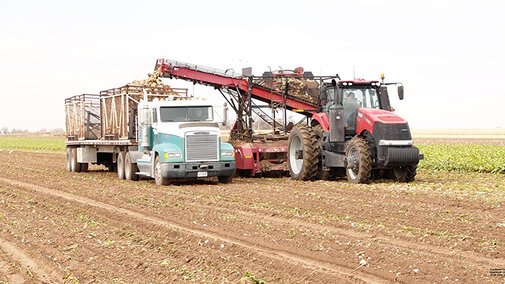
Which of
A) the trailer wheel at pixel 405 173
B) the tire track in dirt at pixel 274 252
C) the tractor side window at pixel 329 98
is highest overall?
the tractor side window at pixel 329 98

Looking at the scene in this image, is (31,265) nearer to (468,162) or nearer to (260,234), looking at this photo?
(260,234)

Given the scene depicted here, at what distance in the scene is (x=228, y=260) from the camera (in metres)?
8.02

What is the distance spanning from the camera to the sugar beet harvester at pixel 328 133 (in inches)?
610

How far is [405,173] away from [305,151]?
2.65 m

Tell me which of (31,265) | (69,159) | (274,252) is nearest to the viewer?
(31,265)

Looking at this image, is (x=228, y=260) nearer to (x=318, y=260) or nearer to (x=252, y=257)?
(x=252, y=257)

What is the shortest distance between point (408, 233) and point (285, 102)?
36.6 ft

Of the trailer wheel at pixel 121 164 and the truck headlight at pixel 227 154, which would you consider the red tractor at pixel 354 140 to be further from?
the trailer wheel at pixel 121 164

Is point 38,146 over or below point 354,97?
below

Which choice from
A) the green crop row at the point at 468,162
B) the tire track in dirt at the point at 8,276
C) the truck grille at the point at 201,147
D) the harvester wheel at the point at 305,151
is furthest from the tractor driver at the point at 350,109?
the tire track in dirt at the point at 8,276

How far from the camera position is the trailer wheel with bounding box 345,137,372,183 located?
1541 centimetres

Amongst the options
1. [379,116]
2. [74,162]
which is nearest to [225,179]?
[379,116]

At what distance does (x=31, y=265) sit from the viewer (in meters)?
8.18

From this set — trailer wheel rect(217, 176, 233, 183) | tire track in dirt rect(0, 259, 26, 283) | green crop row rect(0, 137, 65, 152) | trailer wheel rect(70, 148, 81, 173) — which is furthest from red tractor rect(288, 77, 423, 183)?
green crop row rect(0, 137, 65, 152)
